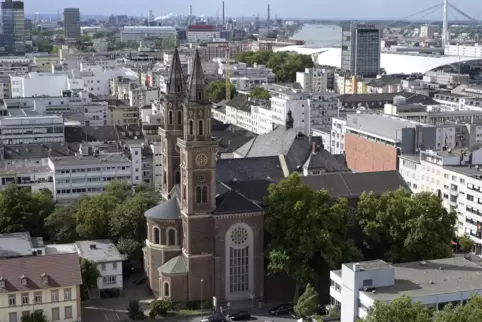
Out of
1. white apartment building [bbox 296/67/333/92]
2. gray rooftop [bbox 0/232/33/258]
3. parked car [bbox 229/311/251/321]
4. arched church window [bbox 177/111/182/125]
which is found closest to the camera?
parked car [bbox 229/311/251/321]

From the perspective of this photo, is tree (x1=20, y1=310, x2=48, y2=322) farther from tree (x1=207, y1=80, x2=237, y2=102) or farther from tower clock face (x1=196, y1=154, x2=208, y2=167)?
tree (x1=207, y1=80, x2=237, y2=102)

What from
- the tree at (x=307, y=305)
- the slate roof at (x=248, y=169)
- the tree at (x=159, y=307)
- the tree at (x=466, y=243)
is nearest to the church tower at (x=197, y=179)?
the tree at (x=159, y=307)

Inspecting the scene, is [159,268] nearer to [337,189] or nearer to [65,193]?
[337,189]

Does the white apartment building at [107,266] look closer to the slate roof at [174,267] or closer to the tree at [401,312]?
the slate roof at [174,267]

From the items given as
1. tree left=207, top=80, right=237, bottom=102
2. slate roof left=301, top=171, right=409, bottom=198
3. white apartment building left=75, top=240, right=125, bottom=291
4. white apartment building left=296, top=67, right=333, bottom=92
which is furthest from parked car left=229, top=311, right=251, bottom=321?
white apartment building left=296, top=67, right=333, bottom=92

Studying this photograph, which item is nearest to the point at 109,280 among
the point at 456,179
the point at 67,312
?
the point at 67,312

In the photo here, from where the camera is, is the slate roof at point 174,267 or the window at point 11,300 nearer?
the window at point 11,300

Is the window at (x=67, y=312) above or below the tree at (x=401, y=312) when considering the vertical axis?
below
